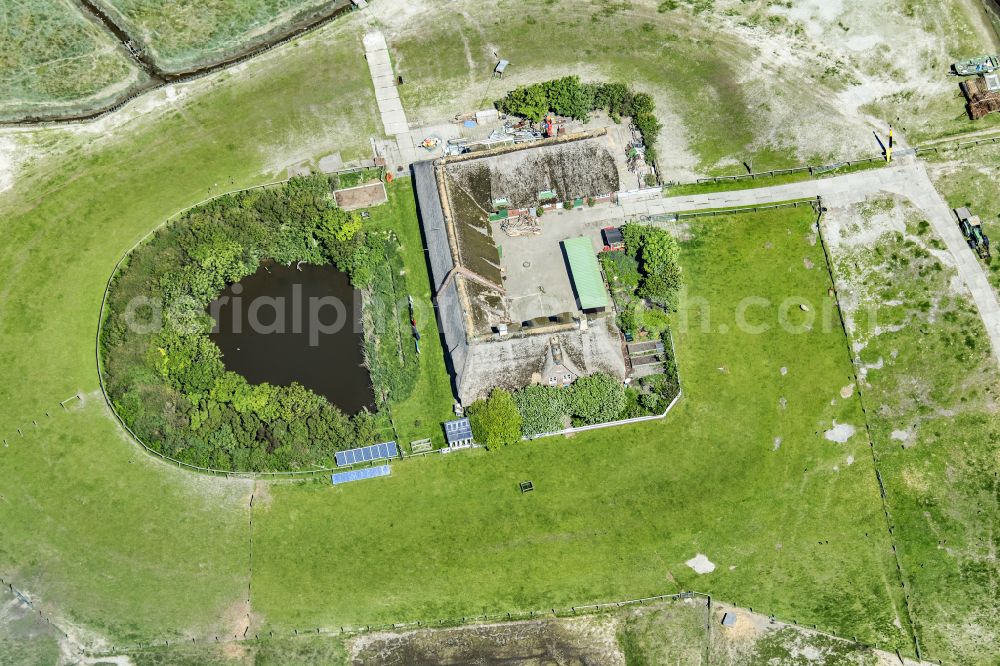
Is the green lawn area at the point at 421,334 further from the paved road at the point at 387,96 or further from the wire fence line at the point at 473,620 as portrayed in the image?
the wire fence line at the point at 473,620

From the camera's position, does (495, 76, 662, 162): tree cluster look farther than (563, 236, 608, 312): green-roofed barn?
Yes

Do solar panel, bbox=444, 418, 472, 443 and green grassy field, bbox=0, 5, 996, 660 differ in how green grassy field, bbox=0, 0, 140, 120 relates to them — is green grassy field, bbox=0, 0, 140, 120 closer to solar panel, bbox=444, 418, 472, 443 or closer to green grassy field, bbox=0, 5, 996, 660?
green grassy field, bbox=0, 5, 996, 660

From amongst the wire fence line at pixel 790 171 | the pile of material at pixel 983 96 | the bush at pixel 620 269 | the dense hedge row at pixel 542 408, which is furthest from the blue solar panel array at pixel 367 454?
the pile of material at pixel 983 96

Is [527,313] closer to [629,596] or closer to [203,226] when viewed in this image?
[629,596]

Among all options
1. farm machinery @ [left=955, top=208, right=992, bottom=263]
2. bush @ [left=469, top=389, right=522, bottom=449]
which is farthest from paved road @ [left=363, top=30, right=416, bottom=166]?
farm machinery @ [left=955, top=208, right=992, bottom=263]

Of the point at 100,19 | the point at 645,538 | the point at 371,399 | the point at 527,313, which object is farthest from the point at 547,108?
the point at 100,19

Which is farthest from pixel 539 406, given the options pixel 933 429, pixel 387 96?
pixel 933 429
